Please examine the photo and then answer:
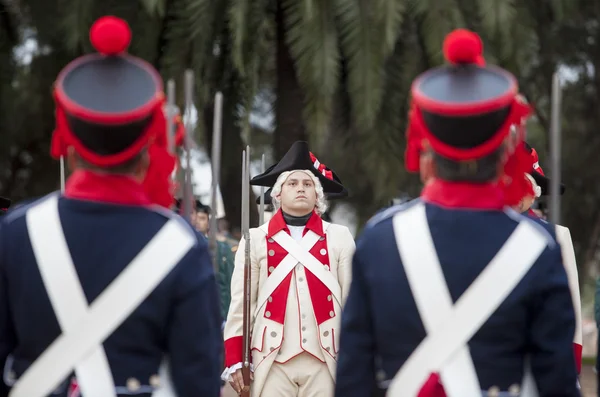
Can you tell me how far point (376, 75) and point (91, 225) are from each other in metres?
8.09

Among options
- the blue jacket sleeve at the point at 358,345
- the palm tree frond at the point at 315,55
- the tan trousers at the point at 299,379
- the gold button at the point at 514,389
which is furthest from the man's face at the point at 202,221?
the gold button at the point at 514,389

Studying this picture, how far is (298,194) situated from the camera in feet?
22.9

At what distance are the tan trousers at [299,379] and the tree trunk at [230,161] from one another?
5898 mm

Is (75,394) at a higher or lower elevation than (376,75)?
higher

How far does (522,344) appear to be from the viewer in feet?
12.4

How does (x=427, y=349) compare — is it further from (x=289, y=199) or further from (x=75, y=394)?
(x=289, y=199)

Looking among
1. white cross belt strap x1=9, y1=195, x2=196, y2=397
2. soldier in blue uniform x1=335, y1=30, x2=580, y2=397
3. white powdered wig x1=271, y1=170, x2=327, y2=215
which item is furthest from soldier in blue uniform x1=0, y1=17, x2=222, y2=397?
white powdered wig x1=271, y1=170, x2=327, y2=215

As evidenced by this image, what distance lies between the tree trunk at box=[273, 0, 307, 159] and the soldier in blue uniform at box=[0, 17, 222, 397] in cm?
822

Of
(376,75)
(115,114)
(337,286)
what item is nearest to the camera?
(115,114)

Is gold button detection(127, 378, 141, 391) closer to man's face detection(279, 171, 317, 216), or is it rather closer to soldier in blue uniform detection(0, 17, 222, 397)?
soldier in blue uniform detection(0, 17, 222, 397)

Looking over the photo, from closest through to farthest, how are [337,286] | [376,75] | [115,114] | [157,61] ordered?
[115,114]
[337,286]
[376,75]
[157,61]

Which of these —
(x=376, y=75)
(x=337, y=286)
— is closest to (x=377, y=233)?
(x=337, y=286)

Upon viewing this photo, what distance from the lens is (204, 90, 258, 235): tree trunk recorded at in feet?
42.8

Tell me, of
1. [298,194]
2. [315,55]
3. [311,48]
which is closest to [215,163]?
[298,194]
